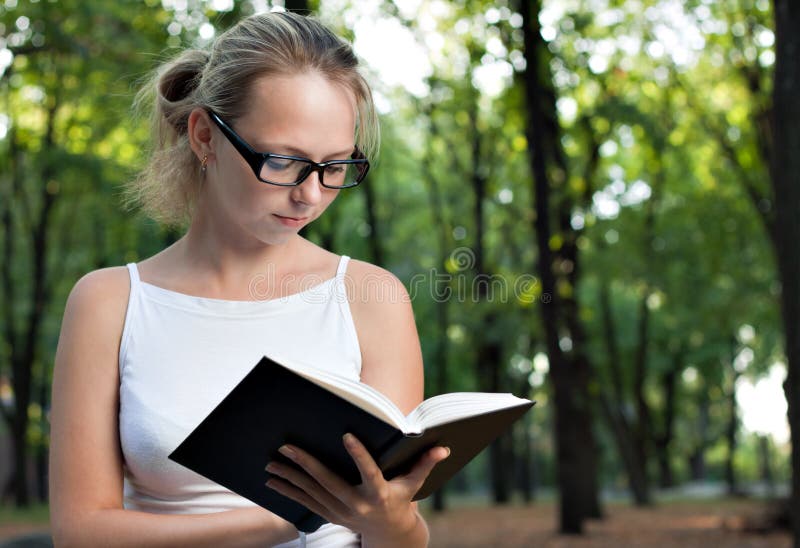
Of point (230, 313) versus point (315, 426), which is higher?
point (230, 313)

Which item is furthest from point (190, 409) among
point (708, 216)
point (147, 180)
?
point (708, 216)

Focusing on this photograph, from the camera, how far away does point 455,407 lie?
1.80 m

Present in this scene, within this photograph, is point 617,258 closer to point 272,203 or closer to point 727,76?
point 727,76

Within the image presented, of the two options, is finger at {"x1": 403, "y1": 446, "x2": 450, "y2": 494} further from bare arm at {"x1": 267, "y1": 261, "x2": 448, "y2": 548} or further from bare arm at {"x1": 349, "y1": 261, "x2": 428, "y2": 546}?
bare arm at {"x1": 349, "y1": 261, "x2": 428, "y2": 546}

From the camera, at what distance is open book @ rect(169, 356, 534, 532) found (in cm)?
167

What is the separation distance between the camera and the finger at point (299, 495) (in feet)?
6.23

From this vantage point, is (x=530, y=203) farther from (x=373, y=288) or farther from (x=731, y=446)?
(x=373, y=288)

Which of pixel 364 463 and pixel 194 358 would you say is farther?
pixel 194 358

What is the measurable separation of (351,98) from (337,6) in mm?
9938

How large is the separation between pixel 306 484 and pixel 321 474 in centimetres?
7

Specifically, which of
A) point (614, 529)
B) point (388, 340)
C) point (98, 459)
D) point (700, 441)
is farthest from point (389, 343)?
point (700, 441)

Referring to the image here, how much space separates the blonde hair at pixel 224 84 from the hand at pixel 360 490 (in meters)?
0.81

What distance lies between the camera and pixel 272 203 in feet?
6.98

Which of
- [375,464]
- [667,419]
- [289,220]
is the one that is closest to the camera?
[375,464]
